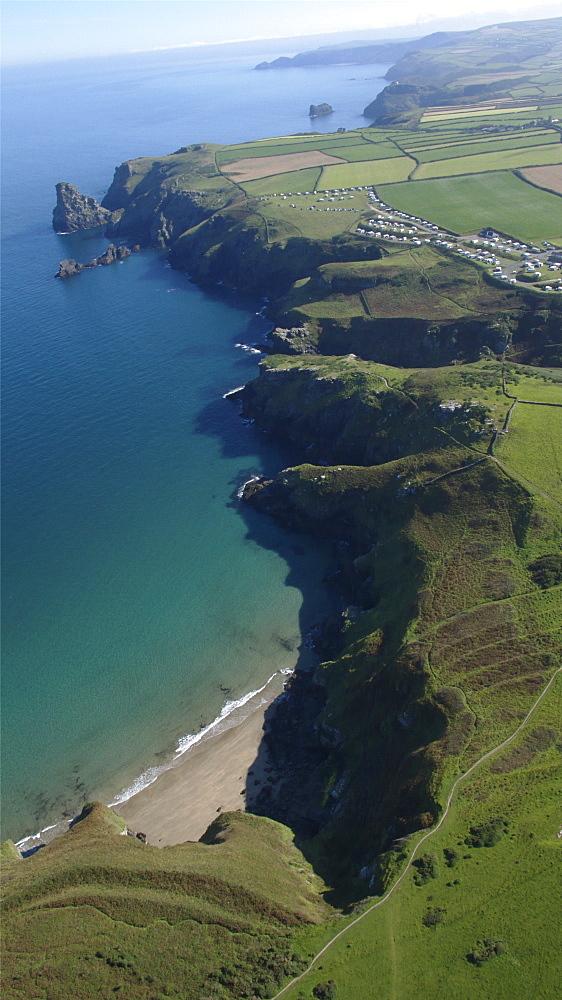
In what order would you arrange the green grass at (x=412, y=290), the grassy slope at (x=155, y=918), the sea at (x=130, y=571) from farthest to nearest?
the green grass at (x=412, y=290), the sea at (x=130, y=571), the grassy slope at (x=155, y=918)

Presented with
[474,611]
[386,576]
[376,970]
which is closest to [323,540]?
[386,576]

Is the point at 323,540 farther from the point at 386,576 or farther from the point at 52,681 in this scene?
the point at 52,681

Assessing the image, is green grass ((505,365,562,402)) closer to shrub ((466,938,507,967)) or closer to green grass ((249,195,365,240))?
shrub ((466,938,507,967))

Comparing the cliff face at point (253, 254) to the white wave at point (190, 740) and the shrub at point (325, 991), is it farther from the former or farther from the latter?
the shrub at point (325, 991)

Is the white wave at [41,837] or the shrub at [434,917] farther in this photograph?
the white wave at [41,837]

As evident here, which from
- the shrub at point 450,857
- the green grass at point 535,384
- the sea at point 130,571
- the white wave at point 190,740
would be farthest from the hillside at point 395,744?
the sea at point 130,571

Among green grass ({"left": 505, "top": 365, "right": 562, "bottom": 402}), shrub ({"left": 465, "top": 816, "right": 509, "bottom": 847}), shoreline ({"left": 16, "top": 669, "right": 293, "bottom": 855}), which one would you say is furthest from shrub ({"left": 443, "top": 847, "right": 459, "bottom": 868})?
green grass ({"left": 505, "top": 365, "right": 562, "bottom": 402})
